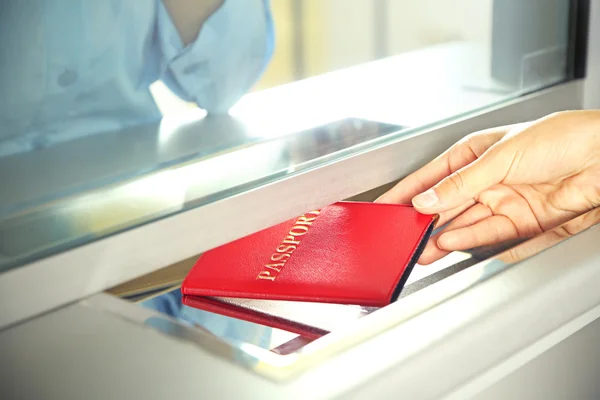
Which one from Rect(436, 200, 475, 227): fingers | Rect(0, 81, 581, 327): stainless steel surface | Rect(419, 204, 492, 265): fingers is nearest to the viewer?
Rect(0, 81, 581, 327): stainless steel surface

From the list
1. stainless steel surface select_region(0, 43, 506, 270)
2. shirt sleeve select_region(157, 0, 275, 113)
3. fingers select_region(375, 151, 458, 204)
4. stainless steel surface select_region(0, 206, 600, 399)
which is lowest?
stainless steel surface select_region(0, 206, 600, 399)

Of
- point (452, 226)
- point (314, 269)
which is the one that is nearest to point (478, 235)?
point (452, 226)

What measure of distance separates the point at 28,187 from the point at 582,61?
766 mm

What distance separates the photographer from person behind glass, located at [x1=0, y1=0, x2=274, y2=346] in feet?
1.78

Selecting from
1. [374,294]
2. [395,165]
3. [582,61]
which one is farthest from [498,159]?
[582,61]

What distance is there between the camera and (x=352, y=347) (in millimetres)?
458

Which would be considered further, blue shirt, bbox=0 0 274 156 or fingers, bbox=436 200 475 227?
fingers, bbox=436 200 475 227

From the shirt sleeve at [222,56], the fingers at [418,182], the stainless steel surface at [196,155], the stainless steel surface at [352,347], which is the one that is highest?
the shirt sleeve at [222,56]

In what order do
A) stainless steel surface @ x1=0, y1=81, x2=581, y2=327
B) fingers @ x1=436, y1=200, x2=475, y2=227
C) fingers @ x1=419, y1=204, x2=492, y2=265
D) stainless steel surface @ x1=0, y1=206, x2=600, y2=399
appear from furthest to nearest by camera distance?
fingers @ x1=436, y1=200, x2=475, y2=227
fingers @ x1=419, y1=204, x2=492, y2=265
stainless steel surface @ x1=0, y1=81, x2=581, y2=327
stainless steel surface @ x1=0, y1=206, x2=600, y2=399

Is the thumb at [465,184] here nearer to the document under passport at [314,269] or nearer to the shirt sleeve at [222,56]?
the document under passport at [314,269]

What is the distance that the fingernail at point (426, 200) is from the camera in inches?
27.0

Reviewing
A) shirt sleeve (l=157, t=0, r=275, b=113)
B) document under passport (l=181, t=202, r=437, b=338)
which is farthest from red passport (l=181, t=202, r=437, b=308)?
shirt sleeve (l=157, t=0, r=275, b=113)

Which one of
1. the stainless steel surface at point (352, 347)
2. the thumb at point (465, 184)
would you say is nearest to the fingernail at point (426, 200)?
the thumb at point (465, 184)

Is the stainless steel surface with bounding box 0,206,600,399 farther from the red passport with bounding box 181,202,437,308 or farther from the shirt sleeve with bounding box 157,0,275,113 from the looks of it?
the shirt sleeve with bounding box 157,0,275,113
